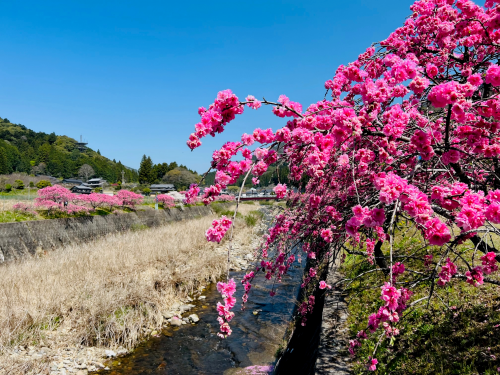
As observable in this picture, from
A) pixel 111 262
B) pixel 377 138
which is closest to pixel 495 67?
pixel 377 138

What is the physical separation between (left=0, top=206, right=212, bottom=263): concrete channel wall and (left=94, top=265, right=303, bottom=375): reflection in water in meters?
6.76

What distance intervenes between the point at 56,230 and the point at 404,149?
1390 centimetres

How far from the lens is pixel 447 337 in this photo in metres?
3.21

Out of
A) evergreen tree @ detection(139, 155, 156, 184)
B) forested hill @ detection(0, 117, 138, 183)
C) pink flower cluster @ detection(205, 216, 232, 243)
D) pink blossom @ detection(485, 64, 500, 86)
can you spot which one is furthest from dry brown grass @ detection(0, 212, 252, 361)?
evergreen tree @ detection(139, 155, 156, 184)

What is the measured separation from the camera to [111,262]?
8.33 metres

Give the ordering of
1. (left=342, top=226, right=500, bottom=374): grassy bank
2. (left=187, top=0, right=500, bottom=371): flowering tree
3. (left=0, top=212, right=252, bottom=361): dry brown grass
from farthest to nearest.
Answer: (left=0, top=212, right=252, bottom=361): dry brown grass
(left=342, top=226, right=500, bottom=374): grassy bank
(left=187, top=0, right=500, bottom=371): flowering tree

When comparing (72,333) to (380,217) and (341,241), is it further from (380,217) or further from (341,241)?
(380,217)

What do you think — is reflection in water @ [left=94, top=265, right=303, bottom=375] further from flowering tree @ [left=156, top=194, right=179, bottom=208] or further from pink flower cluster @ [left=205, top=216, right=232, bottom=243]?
flowering tree @ [left=156, top=194, right=179, bottom=208]

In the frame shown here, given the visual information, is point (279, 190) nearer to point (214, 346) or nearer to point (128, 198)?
point (214, 346)

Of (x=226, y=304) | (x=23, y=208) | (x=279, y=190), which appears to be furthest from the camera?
(x=23, y=208)

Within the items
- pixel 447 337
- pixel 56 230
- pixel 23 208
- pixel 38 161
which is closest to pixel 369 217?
pixel 447 337

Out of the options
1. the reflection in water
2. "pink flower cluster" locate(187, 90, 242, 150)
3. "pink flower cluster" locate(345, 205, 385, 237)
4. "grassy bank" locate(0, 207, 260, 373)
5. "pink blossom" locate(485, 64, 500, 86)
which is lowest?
the reflection in water

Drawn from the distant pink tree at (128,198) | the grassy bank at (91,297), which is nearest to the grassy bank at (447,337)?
the grassy bank at (91,297)

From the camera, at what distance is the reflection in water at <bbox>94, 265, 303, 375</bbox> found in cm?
532
